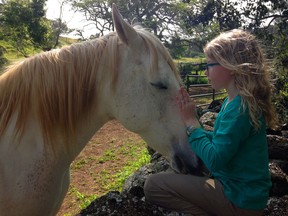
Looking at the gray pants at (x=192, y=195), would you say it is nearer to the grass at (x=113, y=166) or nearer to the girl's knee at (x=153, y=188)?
the girl's knee at (x=153, y=188)

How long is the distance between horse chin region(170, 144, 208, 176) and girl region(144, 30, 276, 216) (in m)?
0.04

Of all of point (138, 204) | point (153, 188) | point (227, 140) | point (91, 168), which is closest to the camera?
point (227, 140)

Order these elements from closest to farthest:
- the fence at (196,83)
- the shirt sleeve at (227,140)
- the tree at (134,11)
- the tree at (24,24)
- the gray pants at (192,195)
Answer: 1. the shirt sleeve at (227,140)
2. the gray pants at (192,195)
3. the fence at (196,83)
4. the tree at (24,24)
5. the tree at (134,11)

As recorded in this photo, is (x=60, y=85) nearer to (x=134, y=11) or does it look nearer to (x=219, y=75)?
(x=219, y=75)

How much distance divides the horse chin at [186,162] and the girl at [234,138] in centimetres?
4

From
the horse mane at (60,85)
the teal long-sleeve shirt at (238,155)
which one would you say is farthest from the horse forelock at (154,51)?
the teal long-sleeve shirt at (238,155)

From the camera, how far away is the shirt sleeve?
162cm

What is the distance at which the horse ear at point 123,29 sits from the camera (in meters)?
1.72

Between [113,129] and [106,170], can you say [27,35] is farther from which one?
[106,170]

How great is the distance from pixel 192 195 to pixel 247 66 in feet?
3.05

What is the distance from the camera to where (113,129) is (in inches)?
380

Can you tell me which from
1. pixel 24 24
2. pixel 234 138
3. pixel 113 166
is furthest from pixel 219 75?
pixel 24 24

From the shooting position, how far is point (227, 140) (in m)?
1.62

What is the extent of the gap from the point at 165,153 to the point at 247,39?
3.17 feet
